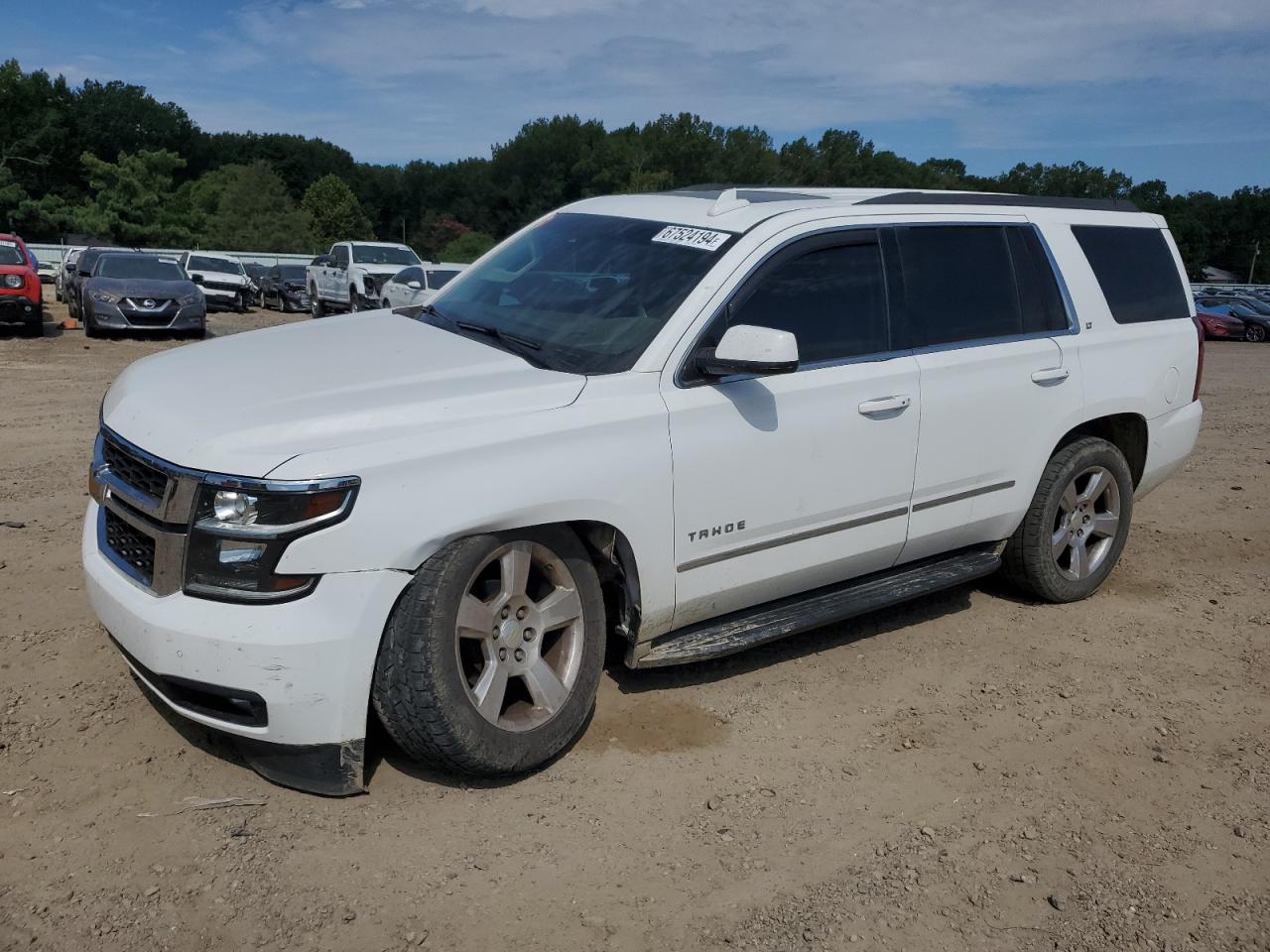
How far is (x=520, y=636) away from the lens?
3664mm

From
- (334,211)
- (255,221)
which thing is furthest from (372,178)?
(255,221)

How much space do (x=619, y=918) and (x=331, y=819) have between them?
99 cm

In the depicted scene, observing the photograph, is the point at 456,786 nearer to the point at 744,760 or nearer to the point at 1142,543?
the point at 744,760

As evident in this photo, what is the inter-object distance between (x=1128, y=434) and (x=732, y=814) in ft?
11.2

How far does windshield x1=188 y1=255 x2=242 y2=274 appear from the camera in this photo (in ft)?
87.2

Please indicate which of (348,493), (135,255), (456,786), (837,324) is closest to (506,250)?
(837,324)

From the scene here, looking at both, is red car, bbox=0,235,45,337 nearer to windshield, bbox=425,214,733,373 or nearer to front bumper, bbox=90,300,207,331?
front bumper, bbox=90,300,207,331

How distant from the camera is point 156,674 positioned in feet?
11.0

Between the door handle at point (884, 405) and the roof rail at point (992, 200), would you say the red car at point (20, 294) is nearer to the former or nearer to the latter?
the roof rail at point (992, 200)

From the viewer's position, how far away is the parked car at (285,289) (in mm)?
28828

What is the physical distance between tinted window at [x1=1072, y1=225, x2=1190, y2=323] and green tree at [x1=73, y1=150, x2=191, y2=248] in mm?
64066

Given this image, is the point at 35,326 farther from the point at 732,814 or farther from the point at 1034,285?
the point at 732,814

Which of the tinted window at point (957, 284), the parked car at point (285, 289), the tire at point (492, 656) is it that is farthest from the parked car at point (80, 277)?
the tire at point (492, 656)

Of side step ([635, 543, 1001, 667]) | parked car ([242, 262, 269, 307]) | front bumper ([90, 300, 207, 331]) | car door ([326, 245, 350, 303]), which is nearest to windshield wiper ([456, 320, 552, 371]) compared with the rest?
side step ([635, 543, 1001, 667])
